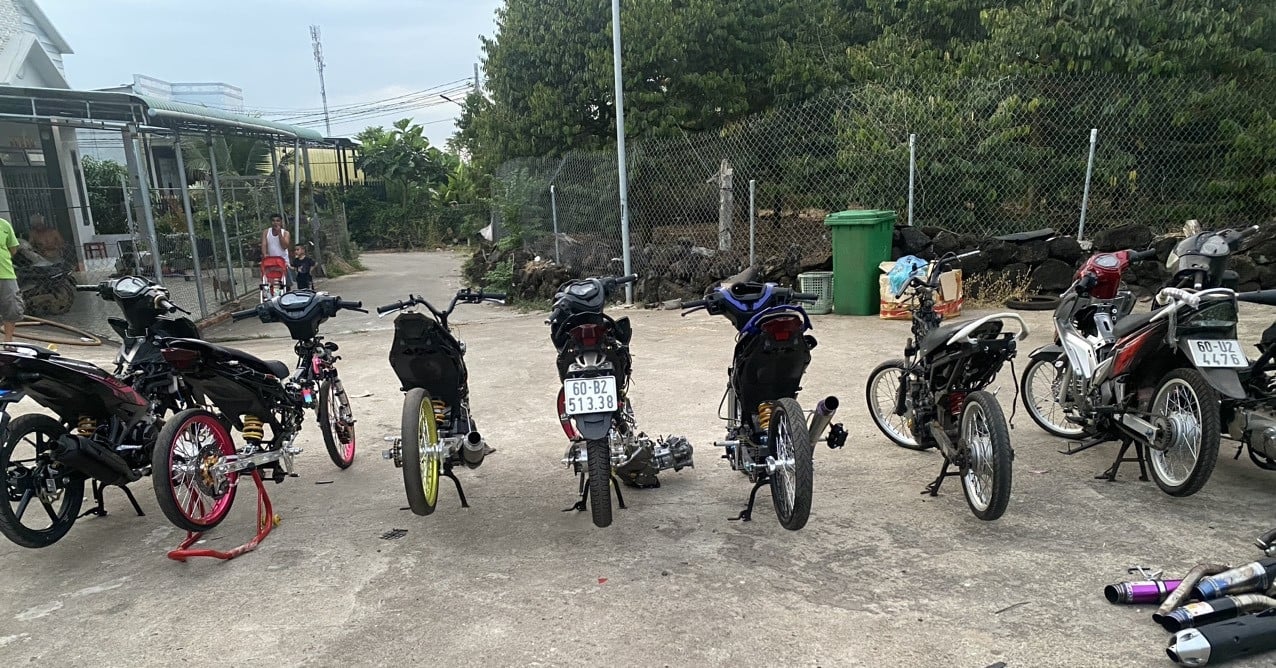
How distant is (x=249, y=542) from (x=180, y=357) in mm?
944

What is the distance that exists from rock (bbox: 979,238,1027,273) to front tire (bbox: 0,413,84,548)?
8.74 m

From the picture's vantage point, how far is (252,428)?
13.7 ft

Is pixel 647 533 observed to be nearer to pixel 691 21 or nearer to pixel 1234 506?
pixel 1234 506

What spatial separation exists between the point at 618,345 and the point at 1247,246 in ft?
27.1

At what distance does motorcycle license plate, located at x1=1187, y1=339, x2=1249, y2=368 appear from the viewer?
3428 millimetres

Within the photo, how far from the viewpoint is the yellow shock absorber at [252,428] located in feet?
13.6

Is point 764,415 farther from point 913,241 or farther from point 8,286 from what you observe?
point 8,286

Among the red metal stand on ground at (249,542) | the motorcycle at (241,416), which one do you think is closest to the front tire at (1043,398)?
the motorcycle at (241,416)

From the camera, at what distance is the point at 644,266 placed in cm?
1095

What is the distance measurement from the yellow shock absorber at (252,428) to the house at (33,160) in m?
11.3

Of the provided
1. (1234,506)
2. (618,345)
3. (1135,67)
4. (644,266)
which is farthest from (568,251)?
(1234,506)

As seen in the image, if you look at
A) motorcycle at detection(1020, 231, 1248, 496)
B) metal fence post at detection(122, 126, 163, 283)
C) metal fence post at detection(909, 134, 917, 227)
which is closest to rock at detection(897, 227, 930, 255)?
metal fence post at detection(909, 134, 917, 227)

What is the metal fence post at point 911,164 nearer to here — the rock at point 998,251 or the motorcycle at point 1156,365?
the rock at point 998,251

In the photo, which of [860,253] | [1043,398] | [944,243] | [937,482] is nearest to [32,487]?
[937,482]
